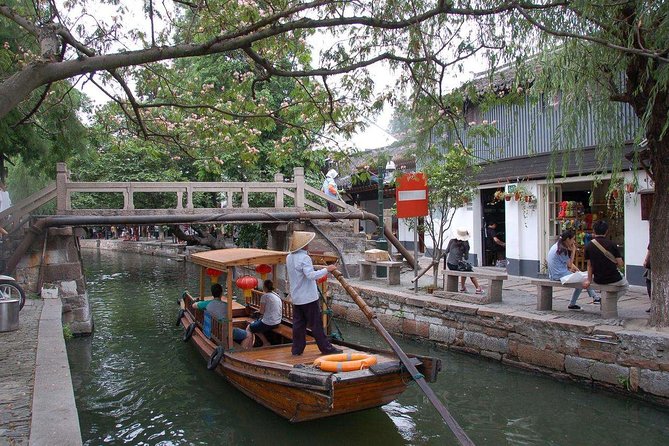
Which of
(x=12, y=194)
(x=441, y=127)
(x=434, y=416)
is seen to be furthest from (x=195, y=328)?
(x=12, y=194)

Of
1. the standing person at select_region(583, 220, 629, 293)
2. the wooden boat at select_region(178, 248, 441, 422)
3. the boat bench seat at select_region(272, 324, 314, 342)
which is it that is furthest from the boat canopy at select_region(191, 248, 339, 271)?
the standing person at select_region(583, 220, 629, 293)

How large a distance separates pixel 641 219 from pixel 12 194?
20345 millimetres

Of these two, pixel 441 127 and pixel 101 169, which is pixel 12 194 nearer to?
pixel 101 169

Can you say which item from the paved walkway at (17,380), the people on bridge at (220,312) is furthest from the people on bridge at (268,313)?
the paved walkway at (17,380)

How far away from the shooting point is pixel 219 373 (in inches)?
301

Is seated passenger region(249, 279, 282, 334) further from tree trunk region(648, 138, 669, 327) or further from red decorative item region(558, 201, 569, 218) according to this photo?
red decorative item region(558, 201, 569, 218)

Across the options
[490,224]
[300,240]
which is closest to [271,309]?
[300,240]

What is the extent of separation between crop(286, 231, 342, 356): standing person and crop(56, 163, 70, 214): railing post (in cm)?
707

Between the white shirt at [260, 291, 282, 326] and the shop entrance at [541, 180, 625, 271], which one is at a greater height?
the shop entrance at [541, 180, 625, 271]

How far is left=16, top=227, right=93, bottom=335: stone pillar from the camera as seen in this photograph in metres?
10.7

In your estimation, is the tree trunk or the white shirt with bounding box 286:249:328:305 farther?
the tree trunk

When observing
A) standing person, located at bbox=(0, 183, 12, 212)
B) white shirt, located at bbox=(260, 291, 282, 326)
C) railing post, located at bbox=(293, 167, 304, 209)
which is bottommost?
white shirt, located at bbox=(260, 291, 282, 326)

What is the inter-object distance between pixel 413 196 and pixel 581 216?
180 inches

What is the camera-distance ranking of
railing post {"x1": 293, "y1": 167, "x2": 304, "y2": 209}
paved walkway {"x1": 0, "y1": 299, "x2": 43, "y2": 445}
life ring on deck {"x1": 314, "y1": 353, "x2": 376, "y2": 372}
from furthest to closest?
1. railing post {"x1": 293, "y1": 167, "x2": 304, "y2": 209}
2. life ring on deck {"x1": 314, "y1": 353, "x2": 376, "y2": 372}
3. paved walkway {"x1": 0, "y1": 299, "x2": 43, "y2": 445}
